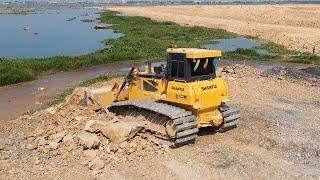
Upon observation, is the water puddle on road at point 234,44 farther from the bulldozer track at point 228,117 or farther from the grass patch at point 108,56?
the bulldozer track at point 228,117

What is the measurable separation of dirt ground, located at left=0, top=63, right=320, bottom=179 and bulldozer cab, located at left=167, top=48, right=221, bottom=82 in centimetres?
193

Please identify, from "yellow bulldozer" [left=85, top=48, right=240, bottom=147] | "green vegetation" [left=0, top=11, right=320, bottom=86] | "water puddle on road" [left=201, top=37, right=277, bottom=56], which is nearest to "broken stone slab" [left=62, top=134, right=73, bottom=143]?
"yellow bulldozer" [left=85, top=48, right=240, bottom=147]

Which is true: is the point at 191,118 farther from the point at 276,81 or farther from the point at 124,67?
the point at 124,67

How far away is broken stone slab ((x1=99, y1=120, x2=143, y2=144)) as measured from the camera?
13.4 m

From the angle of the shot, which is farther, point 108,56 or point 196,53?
point 108,56

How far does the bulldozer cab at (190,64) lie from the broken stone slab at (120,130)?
1710 mm

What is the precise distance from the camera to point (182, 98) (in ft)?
44.6

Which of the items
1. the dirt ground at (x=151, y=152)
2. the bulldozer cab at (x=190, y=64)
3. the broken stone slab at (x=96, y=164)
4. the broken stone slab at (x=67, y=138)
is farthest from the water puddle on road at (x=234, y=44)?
the broken stone slab at (x=96, y=164)

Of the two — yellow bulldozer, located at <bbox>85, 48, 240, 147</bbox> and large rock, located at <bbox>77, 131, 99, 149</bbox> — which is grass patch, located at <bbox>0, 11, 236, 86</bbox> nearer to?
yellow bulldozer, located at <bbox>85, 48, 240, 147</bbox>

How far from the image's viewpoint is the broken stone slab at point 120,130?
1338cm

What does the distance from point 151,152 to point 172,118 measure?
1153mm

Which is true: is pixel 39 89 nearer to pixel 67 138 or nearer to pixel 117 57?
pixel 117 57

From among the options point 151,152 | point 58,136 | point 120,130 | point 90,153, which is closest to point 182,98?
point 151,152

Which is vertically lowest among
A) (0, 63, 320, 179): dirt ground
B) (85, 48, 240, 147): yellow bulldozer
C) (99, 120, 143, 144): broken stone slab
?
(0, 63, 320, 179): dirt ground
